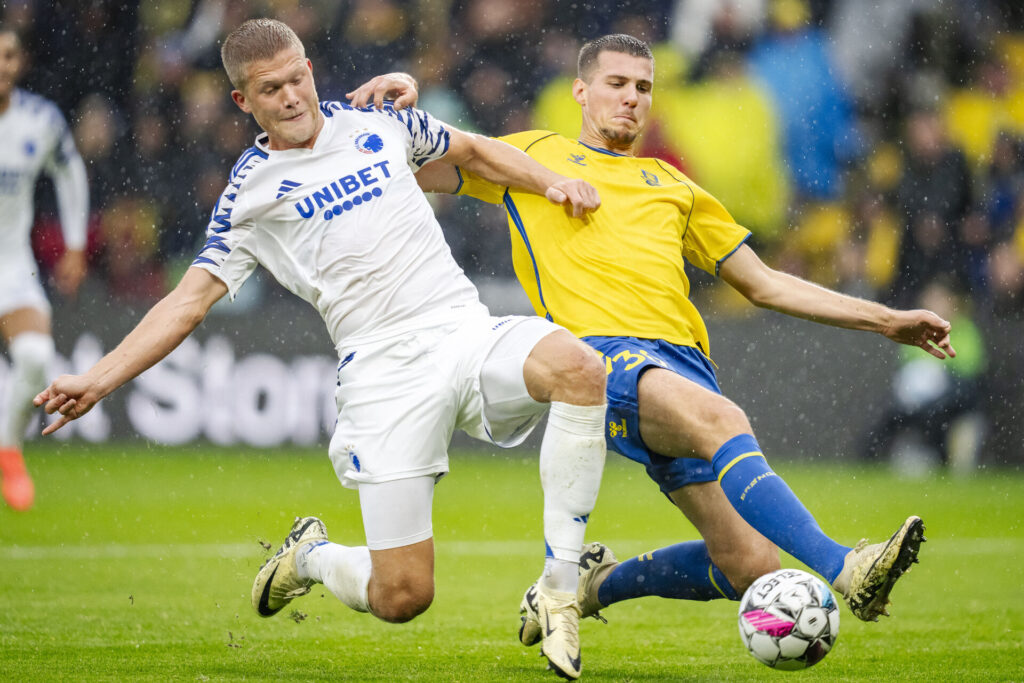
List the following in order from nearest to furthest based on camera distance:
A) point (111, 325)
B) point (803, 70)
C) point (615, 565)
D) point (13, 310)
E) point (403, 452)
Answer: point (403, 452)
point (615, 565)
point (13, 310)
point (111, 325)
point (803, 70)

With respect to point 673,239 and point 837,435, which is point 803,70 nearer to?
point 837,435

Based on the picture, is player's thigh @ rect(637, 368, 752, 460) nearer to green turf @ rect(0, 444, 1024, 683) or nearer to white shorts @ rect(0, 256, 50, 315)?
green turf @ rect(0, 444, 1024, 683)

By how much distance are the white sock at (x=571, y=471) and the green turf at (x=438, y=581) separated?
2.06 ft

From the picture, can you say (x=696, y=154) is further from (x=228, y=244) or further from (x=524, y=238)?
(x=228, y=244)

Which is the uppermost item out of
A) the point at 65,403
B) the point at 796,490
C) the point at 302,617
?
the point at 65,403

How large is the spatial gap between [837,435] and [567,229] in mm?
6891

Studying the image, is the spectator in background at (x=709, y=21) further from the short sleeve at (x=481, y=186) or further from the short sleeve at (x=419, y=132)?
the short sleeve at (x=419, y=132)

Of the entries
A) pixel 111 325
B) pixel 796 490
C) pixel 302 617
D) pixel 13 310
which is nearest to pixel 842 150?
pixel 796 490

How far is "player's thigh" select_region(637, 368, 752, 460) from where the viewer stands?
4.23m

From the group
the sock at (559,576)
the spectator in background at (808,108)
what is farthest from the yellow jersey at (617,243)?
the spectator in background at (808,108)

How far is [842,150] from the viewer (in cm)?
1216

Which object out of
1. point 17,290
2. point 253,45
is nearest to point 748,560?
point 253,45

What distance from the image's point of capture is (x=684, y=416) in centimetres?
426

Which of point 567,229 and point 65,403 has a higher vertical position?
point 567,229
